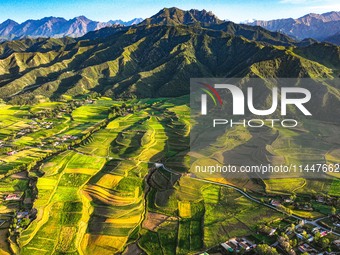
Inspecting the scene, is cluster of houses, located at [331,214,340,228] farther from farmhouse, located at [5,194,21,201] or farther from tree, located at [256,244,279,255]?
farmhouse, located at [5,194,21,201]

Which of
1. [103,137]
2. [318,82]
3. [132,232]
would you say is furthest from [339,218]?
[318,82]

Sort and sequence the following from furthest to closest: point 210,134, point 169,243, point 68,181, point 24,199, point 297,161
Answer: point 210,134 → point 297,161 → point 68,181 → point 24,199 → point 169,243

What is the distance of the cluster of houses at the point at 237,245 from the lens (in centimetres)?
6047

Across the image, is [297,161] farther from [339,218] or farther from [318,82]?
[318,82]

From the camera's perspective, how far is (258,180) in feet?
281

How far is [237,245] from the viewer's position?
6156 centimetres

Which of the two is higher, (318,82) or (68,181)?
(318,82)

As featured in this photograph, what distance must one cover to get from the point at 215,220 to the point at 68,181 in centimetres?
4062

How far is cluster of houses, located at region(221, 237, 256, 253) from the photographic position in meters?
60.5

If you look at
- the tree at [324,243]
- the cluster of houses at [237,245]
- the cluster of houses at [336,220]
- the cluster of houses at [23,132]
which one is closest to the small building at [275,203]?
the cluster of houses at [336,220]

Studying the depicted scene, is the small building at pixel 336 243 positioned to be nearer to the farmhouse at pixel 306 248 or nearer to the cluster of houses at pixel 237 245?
the farmhouse at pixel 306 248

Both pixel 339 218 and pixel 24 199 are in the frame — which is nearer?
pixel 339 218

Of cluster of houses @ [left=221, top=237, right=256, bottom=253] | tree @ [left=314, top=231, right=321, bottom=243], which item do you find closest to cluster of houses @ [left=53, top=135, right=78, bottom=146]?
cluster of houses @ [left=221, top=237, right=256, bottom=253]

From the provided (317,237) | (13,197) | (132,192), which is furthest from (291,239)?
(13,197)
